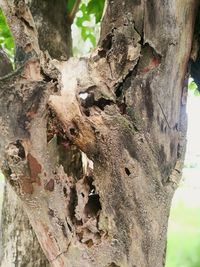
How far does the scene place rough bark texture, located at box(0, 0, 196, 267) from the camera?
1.32m

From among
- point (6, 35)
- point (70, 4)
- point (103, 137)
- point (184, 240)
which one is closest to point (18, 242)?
point (103, 137)

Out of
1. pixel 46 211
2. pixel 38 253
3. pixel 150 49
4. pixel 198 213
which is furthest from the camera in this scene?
pixel 198 213

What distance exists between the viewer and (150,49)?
1.43 meters

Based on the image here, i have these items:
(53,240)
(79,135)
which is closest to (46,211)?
(53,240)

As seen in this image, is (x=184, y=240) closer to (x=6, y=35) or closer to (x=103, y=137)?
(x=6, y=35)

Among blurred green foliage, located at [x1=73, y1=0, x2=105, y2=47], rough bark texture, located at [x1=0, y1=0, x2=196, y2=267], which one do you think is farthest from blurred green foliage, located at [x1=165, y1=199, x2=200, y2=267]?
rough bark texture, located at [x1=0, y1=0, x2=196, y2=267]

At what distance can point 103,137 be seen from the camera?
1.32 metres

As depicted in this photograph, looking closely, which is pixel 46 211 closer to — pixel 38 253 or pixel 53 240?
pixel 53 240

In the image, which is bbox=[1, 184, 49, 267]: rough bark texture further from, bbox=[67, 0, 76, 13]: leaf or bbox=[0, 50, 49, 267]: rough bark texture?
bbox=[67, 0, 76, 13]: leaf

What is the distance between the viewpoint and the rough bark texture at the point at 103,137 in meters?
1.32

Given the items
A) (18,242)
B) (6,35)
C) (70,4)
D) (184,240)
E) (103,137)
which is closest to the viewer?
(103,137)

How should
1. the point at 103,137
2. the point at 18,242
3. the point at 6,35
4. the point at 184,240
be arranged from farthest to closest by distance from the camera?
the point at 184,240 < the point at 6,35 < the point at 18,242 < the point at 103,137

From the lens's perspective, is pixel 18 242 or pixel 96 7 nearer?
pixel 18 242

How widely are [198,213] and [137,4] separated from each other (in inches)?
234
